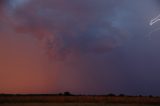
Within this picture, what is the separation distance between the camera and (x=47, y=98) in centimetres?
9088

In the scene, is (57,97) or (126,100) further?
(57,97)

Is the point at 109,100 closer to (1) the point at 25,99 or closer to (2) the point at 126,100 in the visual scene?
(2) the point at 126,100

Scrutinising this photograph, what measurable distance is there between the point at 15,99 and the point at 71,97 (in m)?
10.7

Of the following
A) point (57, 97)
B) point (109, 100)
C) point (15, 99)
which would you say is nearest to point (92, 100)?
point (109, 100)

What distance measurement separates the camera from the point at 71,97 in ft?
300

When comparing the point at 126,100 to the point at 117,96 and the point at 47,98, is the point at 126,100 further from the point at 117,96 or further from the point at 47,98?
the point at 47,98

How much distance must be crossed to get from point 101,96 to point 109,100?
337cm

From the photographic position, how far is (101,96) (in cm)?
9056

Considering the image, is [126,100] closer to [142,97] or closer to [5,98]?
[142,97]

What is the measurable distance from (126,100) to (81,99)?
28.3 feet

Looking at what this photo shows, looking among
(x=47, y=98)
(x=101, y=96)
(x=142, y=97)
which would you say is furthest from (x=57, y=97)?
(x=142, y=97)

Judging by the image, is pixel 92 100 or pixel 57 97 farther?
pixel 57 97

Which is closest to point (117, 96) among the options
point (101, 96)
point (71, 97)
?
point (101, 96)

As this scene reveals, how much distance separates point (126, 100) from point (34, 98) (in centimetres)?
1794
